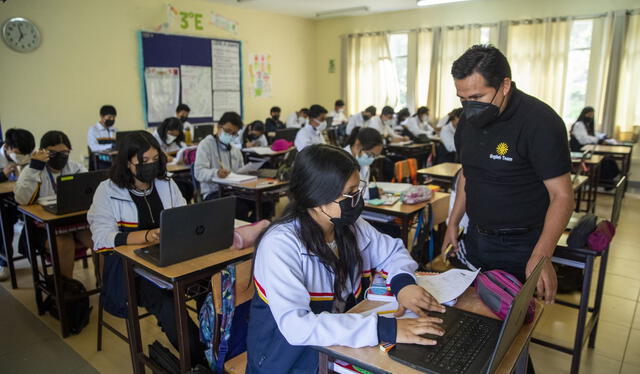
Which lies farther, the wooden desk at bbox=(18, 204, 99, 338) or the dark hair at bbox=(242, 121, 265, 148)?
the dark hair at bbox=(242, 121, 265, 148)

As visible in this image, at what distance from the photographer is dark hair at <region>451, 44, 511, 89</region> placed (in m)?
1.51

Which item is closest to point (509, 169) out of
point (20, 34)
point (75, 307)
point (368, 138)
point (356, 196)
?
point (356, 196)

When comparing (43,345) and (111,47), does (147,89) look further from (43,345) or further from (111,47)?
(43,345)

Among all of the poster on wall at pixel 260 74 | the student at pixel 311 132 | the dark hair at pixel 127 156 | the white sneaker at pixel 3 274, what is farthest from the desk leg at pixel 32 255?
the poster on wall at pixel 260 74

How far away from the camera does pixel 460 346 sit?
1.07 meters

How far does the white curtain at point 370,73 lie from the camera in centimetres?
904

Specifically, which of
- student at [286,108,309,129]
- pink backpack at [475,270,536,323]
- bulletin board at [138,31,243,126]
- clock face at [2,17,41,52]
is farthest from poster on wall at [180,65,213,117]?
pink backpack at [475,270,536,323]

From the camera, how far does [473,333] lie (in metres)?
1.13

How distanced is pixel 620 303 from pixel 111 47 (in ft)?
22.2

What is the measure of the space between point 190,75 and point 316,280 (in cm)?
690

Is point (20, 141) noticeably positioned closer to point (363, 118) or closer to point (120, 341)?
point (120, 341)

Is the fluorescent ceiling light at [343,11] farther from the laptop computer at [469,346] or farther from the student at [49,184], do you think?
the laptop computer at [469,346]

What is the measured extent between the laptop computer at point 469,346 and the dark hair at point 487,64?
73 cm

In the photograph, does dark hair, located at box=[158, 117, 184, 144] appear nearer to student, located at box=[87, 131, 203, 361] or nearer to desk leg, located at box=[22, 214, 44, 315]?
desk leg, located at box=[22, 214, 44, 315]
